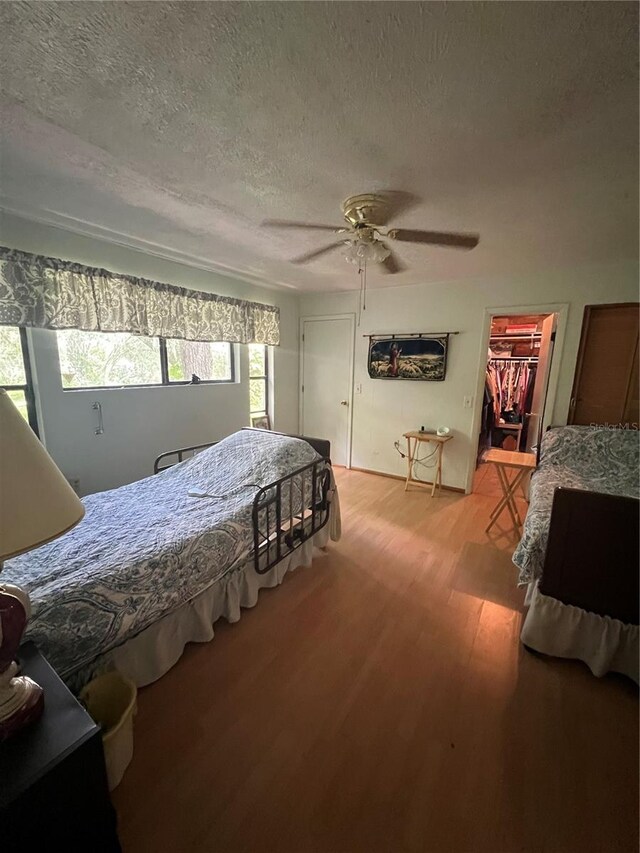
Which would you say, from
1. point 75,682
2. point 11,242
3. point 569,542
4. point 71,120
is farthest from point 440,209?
point 75,682

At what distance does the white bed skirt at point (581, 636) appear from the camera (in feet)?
5.11

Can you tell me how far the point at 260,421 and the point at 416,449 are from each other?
2.10 m

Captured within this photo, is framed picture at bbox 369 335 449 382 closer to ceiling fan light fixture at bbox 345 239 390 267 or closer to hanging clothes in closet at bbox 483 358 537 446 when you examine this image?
hanging clothes in closet at bbox 483 358 537 446

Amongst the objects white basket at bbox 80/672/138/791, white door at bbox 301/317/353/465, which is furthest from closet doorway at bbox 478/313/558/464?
white basket at bbox 80/672/138/791

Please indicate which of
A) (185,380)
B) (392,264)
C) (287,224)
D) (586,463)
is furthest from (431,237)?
(185,380)

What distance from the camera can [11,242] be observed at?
2.18 metres

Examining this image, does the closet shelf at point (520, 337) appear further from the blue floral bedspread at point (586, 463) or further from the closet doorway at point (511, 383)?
the blue floral bedspread at point (586, 463)

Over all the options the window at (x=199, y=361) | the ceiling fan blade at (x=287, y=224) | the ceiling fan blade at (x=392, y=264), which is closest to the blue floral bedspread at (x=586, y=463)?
the ceiling fan blade at (x=392, y=264)

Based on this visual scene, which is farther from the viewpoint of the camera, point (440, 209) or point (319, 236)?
point (319, 236)

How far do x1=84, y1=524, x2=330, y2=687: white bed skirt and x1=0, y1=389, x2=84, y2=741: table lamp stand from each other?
1.78ft

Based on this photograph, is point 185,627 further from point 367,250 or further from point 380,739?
point 367,250

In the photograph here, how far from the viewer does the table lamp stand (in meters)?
0.71

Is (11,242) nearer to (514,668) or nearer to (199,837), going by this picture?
(199,837)

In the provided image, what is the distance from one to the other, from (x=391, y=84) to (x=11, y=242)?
2569 millimetres
